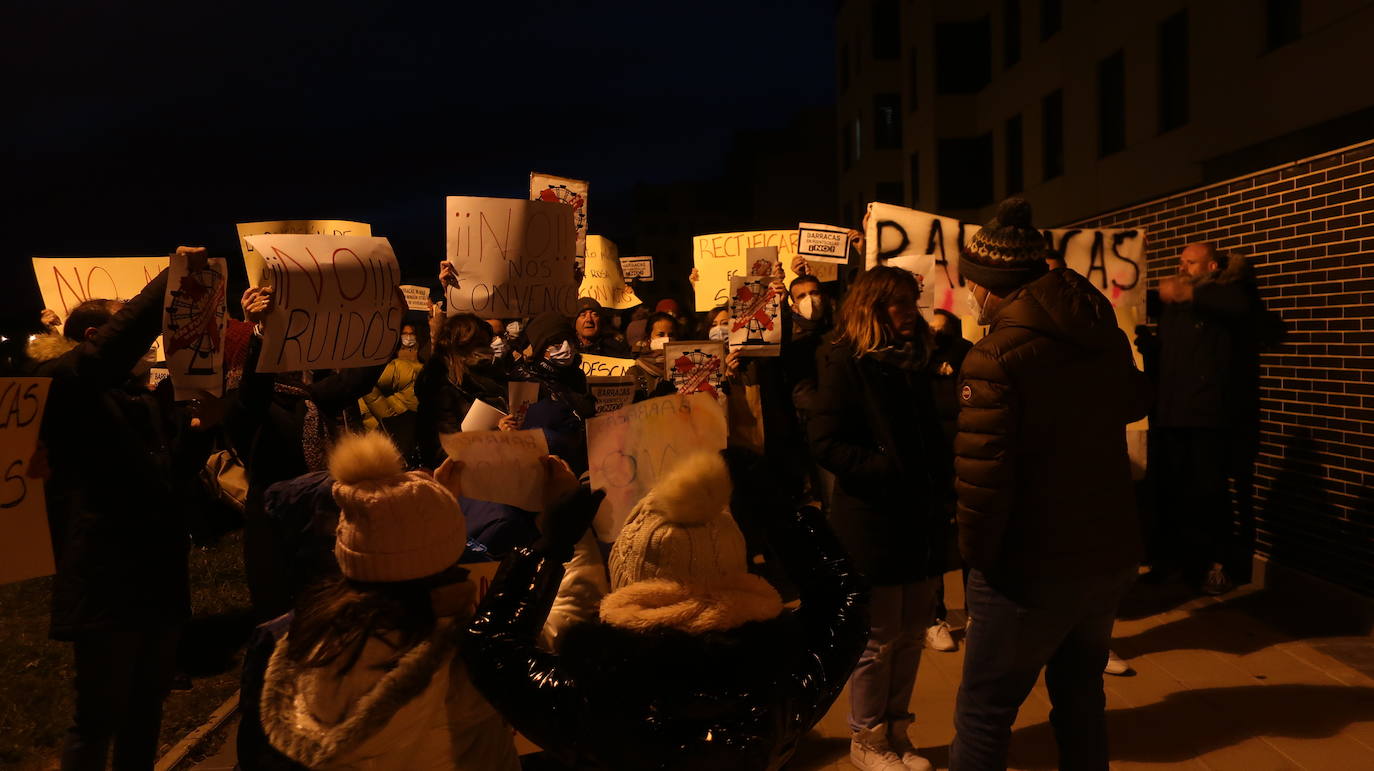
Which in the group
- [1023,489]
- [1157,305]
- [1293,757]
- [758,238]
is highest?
[758,238]

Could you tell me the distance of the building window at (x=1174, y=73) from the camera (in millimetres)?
15195

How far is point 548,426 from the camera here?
4203 mm

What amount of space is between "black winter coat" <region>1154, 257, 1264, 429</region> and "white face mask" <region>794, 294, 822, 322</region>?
252cm

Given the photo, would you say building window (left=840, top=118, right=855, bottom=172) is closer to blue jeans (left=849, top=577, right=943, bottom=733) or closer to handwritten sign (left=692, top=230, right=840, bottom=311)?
handwritten sign (left=692, top=230, right=840, bottom=311)

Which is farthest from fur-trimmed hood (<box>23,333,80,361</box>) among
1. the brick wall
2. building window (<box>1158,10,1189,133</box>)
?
building window (<box>1158,10,1189,133</box>)

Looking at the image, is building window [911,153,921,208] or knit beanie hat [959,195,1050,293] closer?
knit beanie hat [959,195,1050,293]

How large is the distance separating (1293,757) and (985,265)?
289 cm

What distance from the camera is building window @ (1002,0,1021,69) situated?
23938mm

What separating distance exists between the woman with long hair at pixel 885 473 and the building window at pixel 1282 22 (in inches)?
408

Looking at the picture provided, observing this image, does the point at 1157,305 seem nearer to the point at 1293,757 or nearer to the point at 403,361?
the point at 1293,757

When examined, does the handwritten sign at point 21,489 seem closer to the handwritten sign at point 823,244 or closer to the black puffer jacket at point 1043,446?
the black puffer jacket at point 1043,446

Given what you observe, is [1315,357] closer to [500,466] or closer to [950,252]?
[950,252]

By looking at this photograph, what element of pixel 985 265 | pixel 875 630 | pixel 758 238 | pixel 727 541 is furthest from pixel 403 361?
pixel 727 541

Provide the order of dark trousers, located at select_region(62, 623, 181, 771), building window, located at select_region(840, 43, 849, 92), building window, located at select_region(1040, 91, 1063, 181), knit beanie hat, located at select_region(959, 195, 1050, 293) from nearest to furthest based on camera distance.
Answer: knit beanie hat, located at select_region(959, 195, 1050, 293) < dark trousers, located at select_region(62, 623, 181, 771) < building window, located at select_region(1040, 91, 1063, 181) < building window, located at select_region(840, 43, 849, 92)
